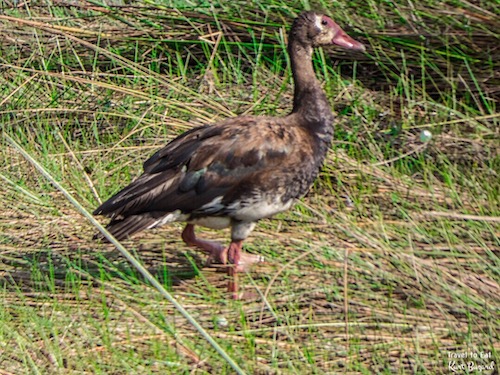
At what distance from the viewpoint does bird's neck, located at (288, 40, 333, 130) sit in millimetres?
5277

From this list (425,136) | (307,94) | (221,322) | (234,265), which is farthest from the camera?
(425,136)

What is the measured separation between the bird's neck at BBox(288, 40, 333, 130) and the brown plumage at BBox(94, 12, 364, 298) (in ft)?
0.59

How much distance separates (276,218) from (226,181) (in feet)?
2.09

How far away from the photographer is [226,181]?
16.0 ft

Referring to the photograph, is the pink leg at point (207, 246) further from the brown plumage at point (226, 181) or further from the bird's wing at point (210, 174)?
the bird's wing at point (210, 174)

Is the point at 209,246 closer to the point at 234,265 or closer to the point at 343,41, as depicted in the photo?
the point at 234,265

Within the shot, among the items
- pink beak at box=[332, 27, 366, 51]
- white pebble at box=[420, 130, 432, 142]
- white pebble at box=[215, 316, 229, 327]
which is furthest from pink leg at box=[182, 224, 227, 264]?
white pebble at box=[420, 130, 432, 142]

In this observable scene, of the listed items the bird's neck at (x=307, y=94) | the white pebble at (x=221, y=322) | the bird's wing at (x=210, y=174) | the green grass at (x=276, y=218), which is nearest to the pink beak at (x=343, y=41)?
the bird's neck at (x=307, y=94)

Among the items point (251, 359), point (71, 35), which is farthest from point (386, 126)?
point (251, 359)

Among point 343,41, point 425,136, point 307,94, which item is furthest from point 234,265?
point 425,136

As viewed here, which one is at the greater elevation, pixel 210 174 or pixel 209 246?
pixel 210 174

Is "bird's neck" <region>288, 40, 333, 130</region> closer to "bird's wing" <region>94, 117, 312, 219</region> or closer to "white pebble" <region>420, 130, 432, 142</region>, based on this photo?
"bird's wing" <region>94, 117, 312, 219</region>

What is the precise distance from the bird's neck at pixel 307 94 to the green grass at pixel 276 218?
1.49 feet

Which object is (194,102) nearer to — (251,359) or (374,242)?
(374,242)
